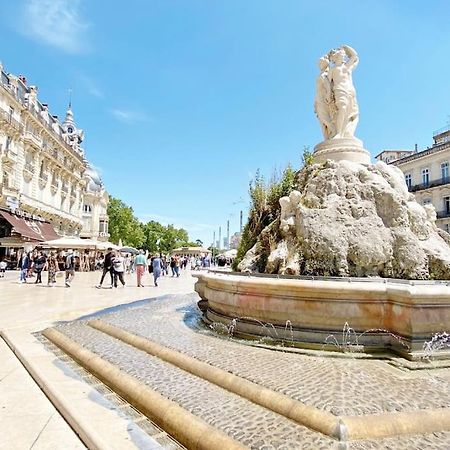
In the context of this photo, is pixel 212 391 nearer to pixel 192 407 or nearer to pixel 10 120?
pixel 192 407

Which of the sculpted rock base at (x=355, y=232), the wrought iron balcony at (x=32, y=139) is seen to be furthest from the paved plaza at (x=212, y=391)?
the wrought iron balcony at (x=32, y=139)

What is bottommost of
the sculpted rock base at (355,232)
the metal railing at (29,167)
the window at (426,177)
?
the sculpted rock base at (355,232)

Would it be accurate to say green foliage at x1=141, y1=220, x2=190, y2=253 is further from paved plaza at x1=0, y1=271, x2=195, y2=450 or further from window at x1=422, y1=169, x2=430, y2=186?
paved plaza at x1=0, y1=271, x2=195, y2=450

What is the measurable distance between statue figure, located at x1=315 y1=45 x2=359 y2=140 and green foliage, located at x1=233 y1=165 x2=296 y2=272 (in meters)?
1.53

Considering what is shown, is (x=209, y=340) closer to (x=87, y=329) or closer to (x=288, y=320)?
(x=288, y=320)

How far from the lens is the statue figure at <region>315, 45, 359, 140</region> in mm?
9234

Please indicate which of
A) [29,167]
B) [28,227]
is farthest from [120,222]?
[28,227]

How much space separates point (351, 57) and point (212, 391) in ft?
29.2

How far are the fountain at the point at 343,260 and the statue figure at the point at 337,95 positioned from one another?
0.03 metres

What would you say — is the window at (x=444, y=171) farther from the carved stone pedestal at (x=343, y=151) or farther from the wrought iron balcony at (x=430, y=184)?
the carved stone pedestal at (x=343, y=151)

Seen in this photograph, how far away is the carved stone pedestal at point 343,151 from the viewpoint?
860cm

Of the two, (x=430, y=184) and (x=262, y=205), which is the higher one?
(x=430, y=184)

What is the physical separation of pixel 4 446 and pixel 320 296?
359 centimetres

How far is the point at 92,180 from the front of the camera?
62.0 metres
